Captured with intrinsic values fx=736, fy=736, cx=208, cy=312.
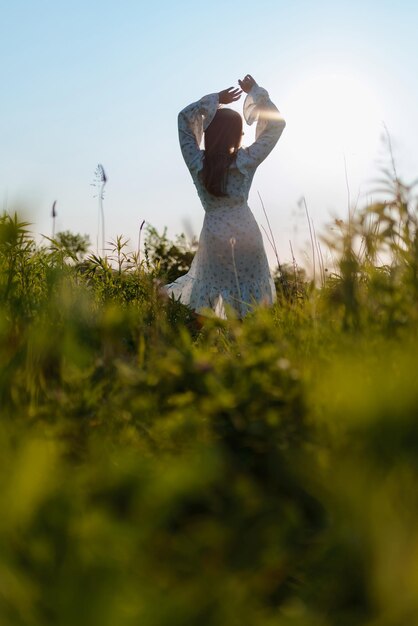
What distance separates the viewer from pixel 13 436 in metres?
1.14

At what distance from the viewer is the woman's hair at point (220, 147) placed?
22.7ft

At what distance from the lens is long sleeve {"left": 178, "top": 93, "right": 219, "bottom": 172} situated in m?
7.22

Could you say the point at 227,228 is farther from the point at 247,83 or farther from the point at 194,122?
the point at 247,83

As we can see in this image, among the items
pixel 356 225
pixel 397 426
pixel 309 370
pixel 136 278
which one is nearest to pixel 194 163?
pixel 136 278

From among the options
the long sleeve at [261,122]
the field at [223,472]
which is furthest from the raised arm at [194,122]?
the field at [223,472]

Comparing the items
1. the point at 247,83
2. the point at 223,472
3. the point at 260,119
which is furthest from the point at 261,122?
the point at 223,472

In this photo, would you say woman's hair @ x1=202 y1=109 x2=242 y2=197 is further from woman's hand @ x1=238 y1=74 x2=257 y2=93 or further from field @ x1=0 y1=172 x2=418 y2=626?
field @ x1=0 y1=172 x2=418 y2=626

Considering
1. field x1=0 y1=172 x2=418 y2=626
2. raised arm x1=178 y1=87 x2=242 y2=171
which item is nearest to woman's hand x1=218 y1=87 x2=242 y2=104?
raised arm x1=178 y1=87 x2=242 y2=171

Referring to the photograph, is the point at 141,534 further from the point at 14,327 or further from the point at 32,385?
the point at 14,327

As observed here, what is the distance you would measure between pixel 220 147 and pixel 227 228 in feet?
2.79

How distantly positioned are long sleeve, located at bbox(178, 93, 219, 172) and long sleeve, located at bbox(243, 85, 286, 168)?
0.48 m

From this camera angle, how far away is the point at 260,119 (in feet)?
24.7

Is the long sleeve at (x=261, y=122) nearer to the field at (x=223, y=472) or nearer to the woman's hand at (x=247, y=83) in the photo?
the woman's hand at (x=247, y=83)

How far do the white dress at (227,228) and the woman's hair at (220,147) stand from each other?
0.07 meters
